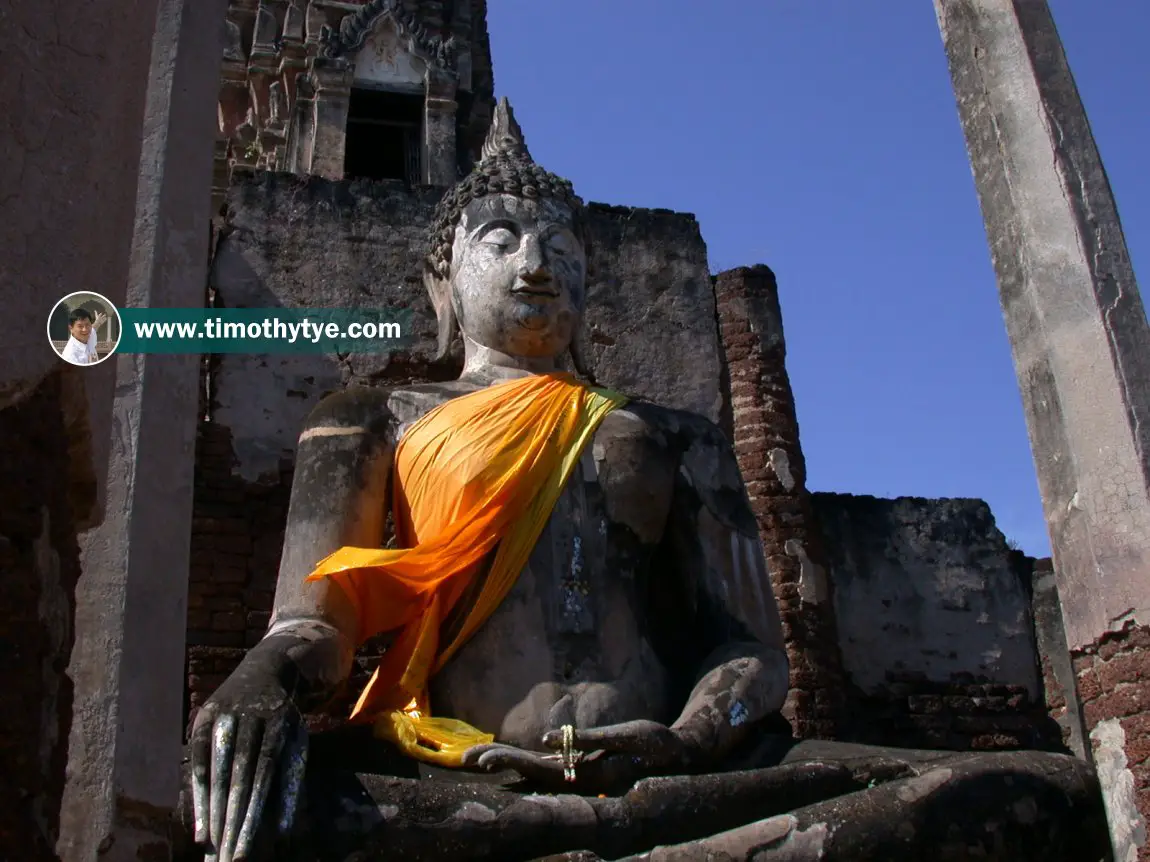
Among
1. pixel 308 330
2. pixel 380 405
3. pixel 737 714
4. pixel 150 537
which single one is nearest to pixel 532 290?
pixel 380 405

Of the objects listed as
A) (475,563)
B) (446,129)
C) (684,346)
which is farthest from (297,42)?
(475,563)

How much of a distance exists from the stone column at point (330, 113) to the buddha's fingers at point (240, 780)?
38.6 feet

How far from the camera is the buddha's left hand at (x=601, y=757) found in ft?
11.1

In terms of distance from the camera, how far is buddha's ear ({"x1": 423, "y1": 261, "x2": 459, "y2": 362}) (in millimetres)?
4852

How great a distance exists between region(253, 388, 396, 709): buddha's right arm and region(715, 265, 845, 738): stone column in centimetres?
225

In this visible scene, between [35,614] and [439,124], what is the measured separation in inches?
547

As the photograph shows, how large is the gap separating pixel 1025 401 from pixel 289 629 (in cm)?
231

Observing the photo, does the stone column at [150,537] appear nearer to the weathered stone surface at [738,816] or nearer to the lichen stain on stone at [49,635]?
the lichen stain on stone at [49,635]

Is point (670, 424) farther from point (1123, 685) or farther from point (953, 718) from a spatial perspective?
point (953, 718)

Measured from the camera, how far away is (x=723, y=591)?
14.1 ft

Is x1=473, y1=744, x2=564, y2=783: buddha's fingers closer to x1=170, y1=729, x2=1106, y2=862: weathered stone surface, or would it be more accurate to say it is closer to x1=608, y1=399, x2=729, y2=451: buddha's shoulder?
x1=170, y1=729, x2=1106, y2=862: weathered stone surface

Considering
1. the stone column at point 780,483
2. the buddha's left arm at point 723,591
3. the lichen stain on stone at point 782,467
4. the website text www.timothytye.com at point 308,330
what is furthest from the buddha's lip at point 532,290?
the lichen stain on stone at point 782,467

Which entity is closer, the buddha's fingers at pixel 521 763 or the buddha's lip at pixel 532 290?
the buddha's fingers at pixel 521 763

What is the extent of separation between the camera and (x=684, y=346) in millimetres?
6430
